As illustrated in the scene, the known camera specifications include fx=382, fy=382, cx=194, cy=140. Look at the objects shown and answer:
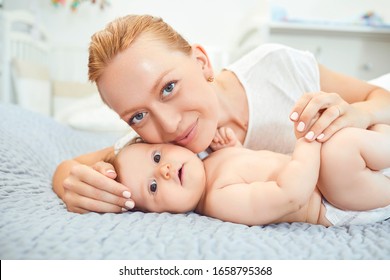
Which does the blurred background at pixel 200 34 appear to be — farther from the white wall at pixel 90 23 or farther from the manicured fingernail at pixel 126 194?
the manicured fingernail at pixel 126 194

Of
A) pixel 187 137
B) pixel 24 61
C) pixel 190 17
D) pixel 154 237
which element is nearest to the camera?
pixel 154 237

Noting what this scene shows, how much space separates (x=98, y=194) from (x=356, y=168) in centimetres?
40

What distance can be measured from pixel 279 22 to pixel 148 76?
1466 millimetres

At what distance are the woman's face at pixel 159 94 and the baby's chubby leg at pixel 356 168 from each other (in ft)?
0.77

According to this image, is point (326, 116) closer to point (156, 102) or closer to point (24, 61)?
point (156, 102)

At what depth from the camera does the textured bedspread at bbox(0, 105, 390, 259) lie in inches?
17.5

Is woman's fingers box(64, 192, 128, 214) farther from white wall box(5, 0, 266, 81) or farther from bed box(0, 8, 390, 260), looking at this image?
white wall box(5, 0, 266, 81)

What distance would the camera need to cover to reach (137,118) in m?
0.67

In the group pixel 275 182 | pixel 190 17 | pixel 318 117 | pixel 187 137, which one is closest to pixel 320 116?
pixel 318 117

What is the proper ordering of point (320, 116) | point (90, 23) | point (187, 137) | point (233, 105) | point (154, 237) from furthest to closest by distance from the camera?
point (90, 23) → point (233, 105) → point (187, 137) → point (320, 116) → point (154, 237)

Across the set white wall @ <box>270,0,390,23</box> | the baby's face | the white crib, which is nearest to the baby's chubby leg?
the baby's face

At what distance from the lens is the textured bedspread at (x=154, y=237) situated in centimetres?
44

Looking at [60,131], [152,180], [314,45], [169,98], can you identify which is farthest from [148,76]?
[314,45]

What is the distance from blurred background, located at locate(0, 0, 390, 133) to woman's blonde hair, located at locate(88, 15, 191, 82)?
2.93 feet
